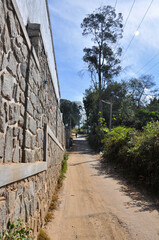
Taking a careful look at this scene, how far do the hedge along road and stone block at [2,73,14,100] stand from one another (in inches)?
117

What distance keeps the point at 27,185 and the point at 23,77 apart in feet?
5.00

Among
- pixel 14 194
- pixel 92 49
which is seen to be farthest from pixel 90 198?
pixel 92 49

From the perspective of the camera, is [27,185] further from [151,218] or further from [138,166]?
[138,166]

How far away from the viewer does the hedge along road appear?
159 inches

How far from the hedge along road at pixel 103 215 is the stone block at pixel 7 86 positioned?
297 centimetres

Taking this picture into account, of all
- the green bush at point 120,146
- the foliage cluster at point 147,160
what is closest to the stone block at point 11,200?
the foliage cluster at point 147,160

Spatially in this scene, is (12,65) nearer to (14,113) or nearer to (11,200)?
(14,113)

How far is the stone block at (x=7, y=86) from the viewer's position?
6.53ft

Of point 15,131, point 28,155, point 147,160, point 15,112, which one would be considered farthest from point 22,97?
point 147,160

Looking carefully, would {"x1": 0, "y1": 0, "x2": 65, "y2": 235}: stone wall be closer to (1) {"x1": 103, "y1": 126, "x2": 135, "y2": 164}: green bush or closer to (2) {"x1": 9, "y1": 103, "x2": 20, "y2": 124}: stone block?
(2) {"x1": 9, "y1": 103, "x2": 20, "y2": 124}: stone block

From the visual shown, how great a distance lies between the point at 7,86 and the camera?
2.08m

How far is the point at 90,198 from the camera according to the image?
21.0 feet

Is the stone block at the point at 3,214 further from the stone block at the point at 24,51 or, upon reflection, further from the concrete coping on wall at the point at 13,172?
the stone block at the point at 24,51

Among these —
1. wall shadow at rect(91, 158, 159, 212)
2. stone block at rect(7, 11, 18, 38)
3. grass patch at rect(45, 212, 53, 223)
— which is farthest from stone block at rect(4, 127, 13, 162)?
wall shadow at rect(91, 158, 159, 212)
